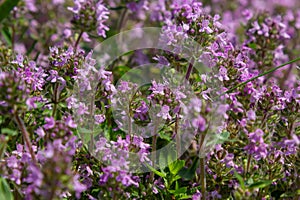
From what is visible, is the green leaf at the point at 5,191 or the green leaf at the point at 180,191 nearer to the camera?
the green leaf at the point at 5,191

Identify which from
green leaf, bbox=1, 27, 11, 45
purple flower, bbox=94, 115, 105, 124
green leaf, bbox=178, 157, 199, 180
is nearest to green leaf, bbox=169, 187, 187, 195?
green leaf, bbox=178, 157, 199, 180

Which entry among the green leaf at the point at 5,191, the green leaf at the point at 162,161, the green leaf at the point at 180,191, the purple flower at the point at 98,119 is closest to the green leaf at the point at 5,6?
the purple flower at the point at 98,119

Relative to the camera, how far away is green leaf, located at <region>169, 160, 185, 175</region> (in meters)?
2.08

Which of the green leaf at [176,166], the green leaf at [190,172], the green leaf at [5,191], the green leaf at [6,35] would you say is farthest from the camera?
the green leaf at [6,35]

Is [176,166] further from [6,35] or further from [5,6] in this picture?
[6,35]

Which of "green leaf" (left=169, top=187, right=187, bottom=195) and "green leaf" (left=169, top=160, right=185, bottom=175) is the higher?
"green leaf" (left=169, top=160, right=185, bottom=175)

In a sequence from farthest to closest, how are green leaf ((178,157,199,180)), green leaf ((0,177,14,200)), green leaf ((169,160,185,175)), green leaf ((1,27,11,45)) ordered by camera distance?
green leaf ((1,27,11,45))
green leaf ((169,160,185,175))
green leaf ((178,157,199,180))
green leaf ((0,177,14,200))

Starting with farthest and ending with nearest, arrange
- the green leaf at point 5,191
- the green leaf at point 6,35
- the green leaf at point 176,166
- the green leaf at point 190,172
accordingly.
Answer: the green leaf at point 6,35, the green leaf at point 176,166, the green leaf at point 190,172, the green leaf at point 5,191

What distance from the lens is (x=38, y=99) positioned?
208 centimetres

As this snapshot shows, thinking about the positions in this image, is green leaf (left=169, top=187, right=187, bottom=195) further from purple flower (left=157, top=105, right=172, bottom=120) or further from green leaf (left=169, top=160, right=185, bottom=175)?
purple flower (left=157, top=105, right=172, bottom=120)

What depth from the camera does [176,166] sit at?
211 cm

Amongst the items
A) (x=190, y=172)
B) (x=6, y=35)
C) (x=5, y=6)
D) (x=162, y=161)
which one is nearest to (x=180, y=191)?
(x=190, y=172)

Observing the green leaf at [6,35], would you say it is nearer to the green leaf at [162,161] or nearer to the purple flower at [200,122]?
the green leaf at [162,161]

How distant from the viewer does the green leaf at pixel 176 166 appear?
6.83ft
